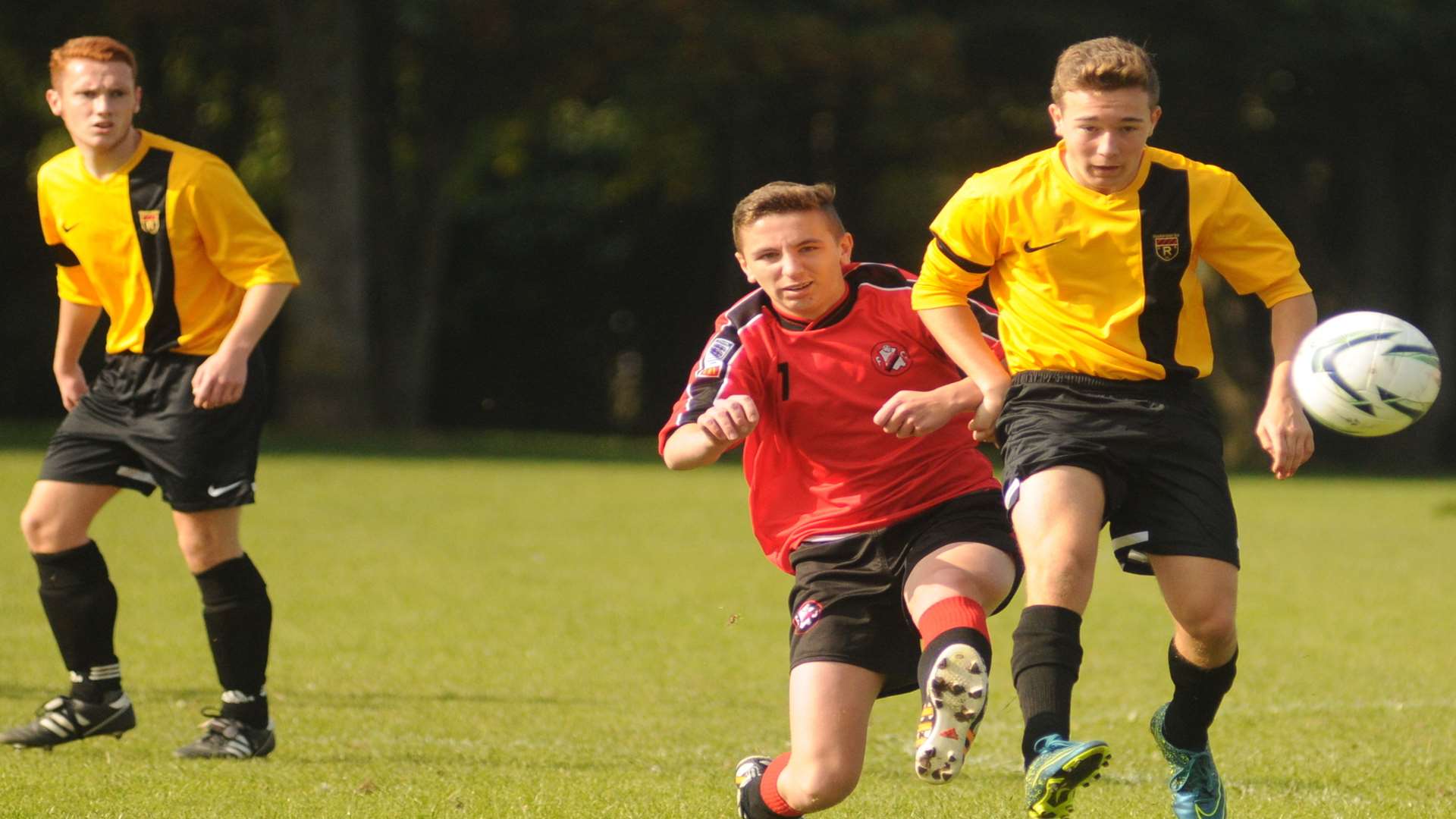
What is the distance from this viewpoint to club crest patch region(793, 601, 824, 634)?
4957 mm

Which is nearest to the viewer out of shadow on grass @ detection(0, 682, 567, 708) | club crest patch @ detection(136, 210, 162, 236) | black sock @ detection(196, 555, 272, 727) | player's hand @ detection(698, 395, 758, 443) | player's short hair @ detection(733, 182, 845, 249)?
player's hand @ detection(698, 395, 758, 443)

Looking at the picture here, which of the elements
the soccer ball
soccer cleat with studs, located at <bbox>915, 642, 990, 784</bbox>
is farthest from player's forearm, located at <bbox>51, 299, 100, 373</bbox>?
the soccer ball

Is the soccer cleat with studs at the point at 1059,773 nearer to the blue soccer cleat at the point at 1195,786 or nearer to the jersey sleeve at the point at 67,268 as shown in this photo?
the blue soccer cleat at the point at 1195,786

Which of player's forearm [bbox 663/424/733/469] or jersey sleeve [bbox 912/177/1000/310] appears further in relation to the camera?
jersey sleeve [bbox 912/177/1000/310]

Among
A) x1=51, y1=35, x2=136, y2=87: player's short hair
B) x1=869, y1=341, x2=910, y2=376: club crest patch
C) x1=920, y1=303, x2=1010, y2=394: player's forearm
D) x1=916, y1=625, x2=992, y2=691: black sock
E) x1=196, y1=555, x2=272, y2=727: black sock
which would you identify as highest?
x1=51, y1=35, x2=136, y2=87: player's short hair

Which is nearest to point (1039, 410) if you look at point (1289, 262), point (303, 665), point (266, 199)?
point (1289, 262)

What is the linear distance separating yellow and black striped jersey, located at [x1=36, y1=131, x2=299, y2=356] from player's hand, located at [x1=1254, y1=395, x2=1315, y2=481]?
312 centimetres

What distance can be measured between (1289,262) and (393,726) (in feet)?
12.1

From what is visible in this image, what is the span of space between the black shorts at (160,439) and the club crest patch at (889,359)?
218 cm

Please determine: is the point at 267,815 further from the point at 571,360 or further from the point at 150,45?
the point at 571,360

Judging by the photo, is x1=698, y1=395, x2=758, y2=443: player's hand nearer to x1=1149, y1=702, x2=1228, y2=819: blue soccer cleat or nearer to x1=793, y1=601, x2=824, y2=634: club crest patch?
x1=793, y1=601, x2=824, y2=634: club crest patch

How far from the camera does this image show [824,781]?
4750mm

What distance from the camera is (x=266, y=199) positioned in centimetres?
3597

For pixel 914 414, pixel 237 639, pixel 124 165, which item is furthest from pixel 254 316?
pixel 914 414
